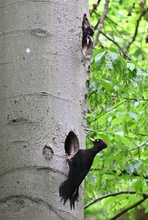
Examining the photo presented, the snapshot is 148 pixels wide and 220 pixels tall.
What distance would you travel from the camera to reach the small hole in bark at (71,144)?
5.68ft

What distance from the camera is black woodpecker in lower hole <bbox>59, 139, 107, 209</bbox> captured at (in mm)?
1579

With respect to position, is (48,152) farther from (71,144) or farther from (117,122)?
(117,122)

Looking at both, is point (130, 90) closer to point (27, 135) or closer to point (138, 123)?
point (138, 123)

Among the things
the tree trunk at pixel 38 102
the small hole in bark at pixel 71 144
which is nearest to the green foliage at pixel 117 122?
the tree trunk at pixel 38 102

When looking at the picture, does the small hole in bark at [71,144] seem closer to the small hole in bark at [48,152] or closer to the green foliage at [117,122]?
the small hole in bark at [48,152]

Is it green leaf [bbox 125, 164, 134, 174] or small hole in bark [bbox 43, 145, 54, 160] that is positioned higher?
green leaf [bbox 125, 164, 134, 174]

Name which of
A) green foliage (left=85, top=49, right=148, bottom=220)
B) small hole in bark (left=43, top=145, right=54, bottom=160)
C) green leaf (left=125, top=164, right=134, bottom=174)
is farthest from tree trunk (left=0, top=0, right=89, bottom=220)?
green leaf (left=125, top=164, right=134, bottom=174)

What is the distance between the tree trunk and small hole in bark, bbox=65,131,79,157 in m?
0.02

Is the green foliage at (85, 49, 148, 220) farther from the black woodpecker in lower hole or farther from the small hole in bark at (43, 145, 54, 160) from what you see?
the small hole in bark at (43, 145, 54, 160)

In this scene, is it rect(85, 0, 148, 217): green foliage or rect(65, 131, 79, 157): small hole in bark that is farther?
rect(85, 0, 148, 217): green foliage

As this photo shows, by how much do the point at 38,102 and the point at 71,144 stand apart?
216 mm

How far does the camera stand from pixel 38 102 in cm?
164

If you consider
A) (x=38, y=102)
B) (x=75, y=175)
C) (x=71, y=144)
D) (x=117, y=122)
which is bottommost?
(x=75, y=175)

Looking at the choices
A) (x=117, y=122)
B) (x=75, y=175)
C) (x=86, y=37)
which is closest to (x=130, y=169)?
(x=117, y=122)
